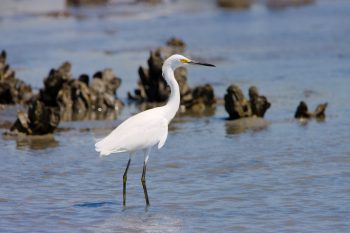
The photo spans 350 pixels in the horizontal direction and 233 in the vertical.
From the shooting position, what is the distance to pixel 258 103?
16.2m

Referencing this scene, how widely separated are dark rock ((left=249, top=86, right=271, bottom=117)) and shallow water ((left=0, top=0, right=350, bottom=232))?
0.33 meters

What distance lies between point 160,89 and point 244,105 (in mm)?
3123

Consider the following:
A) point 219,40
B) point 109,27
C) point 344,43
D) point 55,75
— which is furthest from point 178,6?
point 55,75

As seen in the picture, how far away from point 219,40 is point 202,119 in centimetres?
1469

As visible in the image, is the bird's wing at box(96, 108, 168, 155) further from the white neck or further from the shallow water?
the shallow water

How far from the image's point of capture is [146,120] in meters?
10.5

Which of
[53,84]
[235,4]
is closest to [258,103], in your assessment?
[53,84]

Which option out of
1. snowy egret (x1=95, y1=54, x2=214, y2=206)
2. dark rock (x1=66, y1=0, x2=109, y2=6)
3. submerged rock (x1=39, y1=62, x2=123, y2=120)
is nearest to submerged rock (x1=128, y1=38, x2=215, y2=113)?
submerged rock (x1=39, y1=62, x2=123, y2=120)

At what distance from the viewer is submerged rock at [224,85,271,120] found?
1627 cm

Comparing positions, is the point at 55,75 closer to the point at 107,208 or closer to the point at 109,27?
the point at 107,208

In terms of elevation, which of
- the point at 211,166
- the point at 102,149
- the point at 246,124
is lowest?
the point at 211,166

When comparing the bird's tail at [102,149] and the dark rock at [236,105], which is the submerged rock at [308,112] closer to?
the dark rock at [236,105]

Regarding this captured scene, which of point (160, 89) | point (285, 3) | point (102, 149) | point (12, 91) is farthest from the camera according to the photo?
point (285, 3)

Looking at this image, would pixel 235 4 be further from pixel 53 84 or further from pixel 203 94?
pixel 53 84
